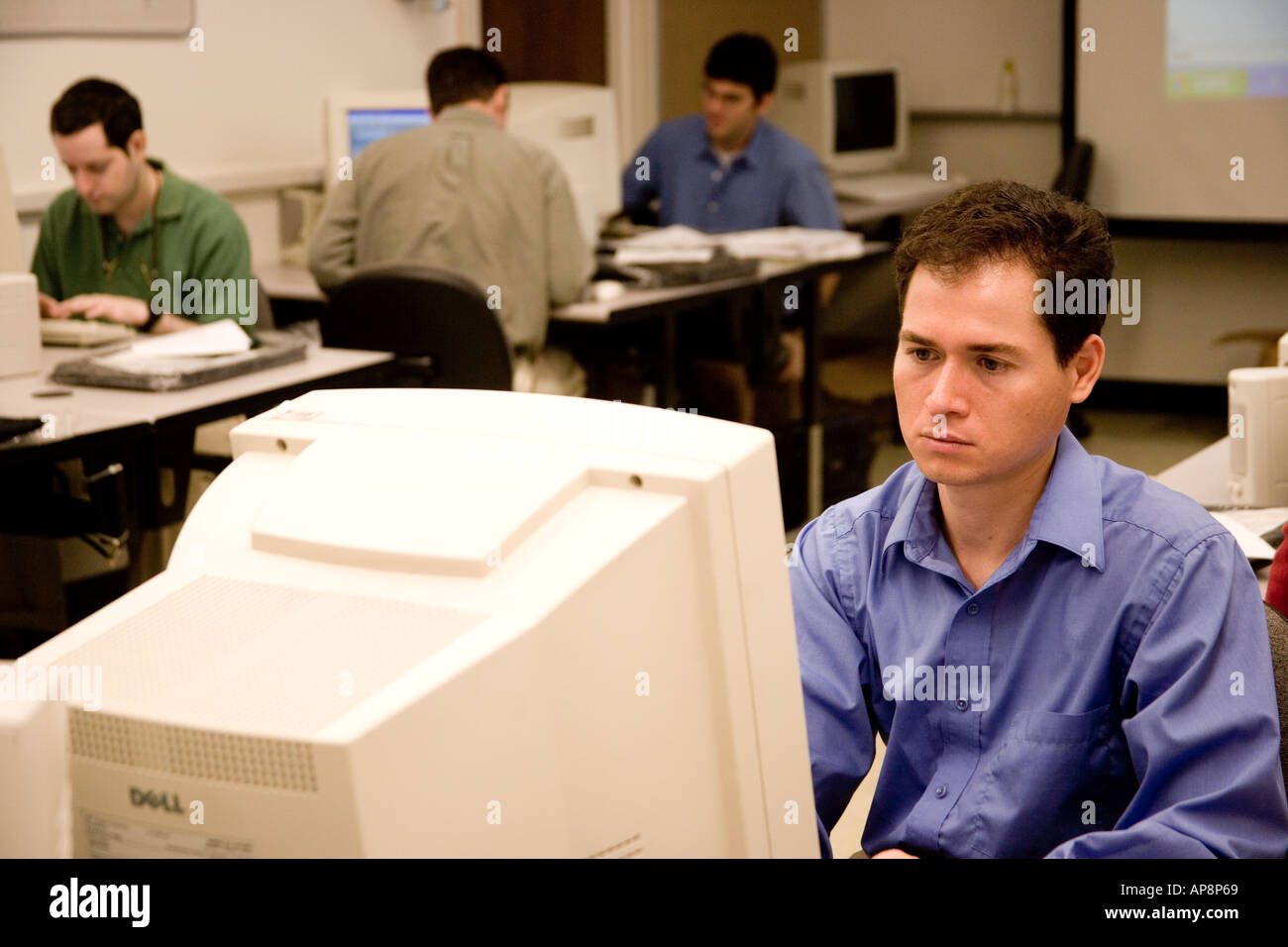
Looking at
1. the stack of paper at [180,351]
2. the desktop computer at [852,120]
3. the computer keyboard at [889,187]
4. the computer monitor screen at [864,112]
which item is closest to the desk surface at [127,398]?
the stack of paper at [180,351]

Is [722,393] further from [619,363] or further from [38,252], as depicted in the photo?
[38,252]

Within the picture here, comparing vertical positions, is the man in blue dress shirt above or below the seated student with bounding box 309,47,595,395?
below

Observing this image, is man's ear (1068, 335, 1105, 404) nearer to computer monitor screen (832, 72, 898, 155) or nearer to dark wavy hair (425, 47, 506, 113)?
dark wavy hair (425, 47, 506, 113)

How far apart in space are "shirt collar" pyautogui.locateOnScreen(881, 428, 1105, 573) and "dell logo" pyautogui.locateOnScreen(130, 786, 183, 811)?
701 millimetres

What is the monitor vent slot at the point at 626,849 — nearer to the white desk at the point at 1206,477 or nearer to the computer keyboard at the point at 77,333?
the white desk at the point at 1206,477

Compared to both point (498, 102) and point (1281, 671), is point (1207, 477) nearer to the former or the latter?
point (1281, 671)

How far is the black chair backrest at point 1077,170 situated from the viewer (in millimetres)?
4965

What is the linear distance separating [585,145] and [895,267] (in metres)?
3.14

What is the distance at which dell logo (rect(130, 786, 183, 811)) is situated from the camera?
2.31 feet

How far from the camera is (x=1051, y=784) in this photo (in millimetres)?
1135

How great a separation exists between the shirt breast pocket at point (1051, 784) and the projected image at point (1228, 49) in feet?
14.7

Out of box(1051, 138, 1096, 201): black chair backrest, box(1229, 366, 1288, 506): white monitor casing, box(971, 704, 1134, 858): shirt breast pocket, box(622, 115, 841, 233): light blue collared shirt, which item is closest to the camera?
box(971, 704, 1134, 858): shirt breast pocket

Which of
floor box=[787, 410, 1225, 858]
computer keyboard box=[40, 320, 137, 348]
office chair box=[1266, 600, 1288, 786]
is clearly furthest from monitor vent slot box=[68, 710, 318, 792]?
floor box=[787, 410, 1225, 858]
